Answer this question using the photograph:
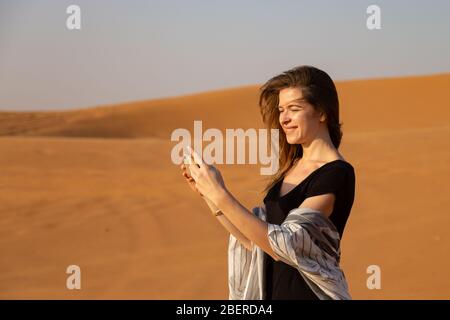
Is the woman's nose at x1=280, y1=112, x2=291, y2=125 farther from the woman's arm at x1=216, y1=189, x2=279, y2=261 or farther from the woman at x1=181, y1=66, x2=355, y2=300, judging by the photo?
the woman's arm at x1=216, y1=189, x2=279, y2=261

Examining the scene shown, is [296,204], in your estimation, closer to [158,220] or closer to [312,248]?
[312,248]

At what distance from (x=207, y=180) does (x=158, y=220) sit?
10.0 metres

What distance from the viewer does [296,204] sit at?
294 cm

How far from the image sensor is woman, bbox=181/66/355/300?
267 centimetres

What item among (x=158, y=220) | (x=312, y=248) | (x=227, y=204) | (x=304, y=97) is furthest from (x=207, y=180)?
(x=158, y=220)

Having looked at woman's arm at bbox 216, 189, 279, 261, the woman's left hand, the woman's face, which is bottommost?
woman's arm at bbox 216, 189, 279, 261

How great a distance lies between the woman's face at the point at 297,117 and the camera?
296 cm

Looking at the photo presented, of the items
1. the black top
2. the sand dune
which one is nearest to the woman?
the black top

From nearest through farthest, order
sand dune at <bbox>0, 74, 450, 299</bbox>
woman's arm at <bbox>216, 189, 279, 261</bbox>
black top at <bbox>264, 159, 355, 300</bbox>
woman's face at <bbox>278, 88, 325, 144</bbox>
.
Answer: woman's arm at <bbox>216, 189, 279, 261</bbox> → black top at <bbox>264, 159, 355, 300</bbox> → woman's face at <bbox>278, 88, 325, 144</bbox> → sand dune at <bbox>0, 74, 450, 299</bbox>

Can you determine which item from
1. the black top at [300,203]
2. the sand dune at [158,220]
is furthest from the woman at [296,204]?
the sand dune at [158,220]

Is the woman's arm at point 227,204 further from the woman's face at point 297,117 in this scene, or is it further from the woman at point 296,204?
the woman's face at point 297,117
